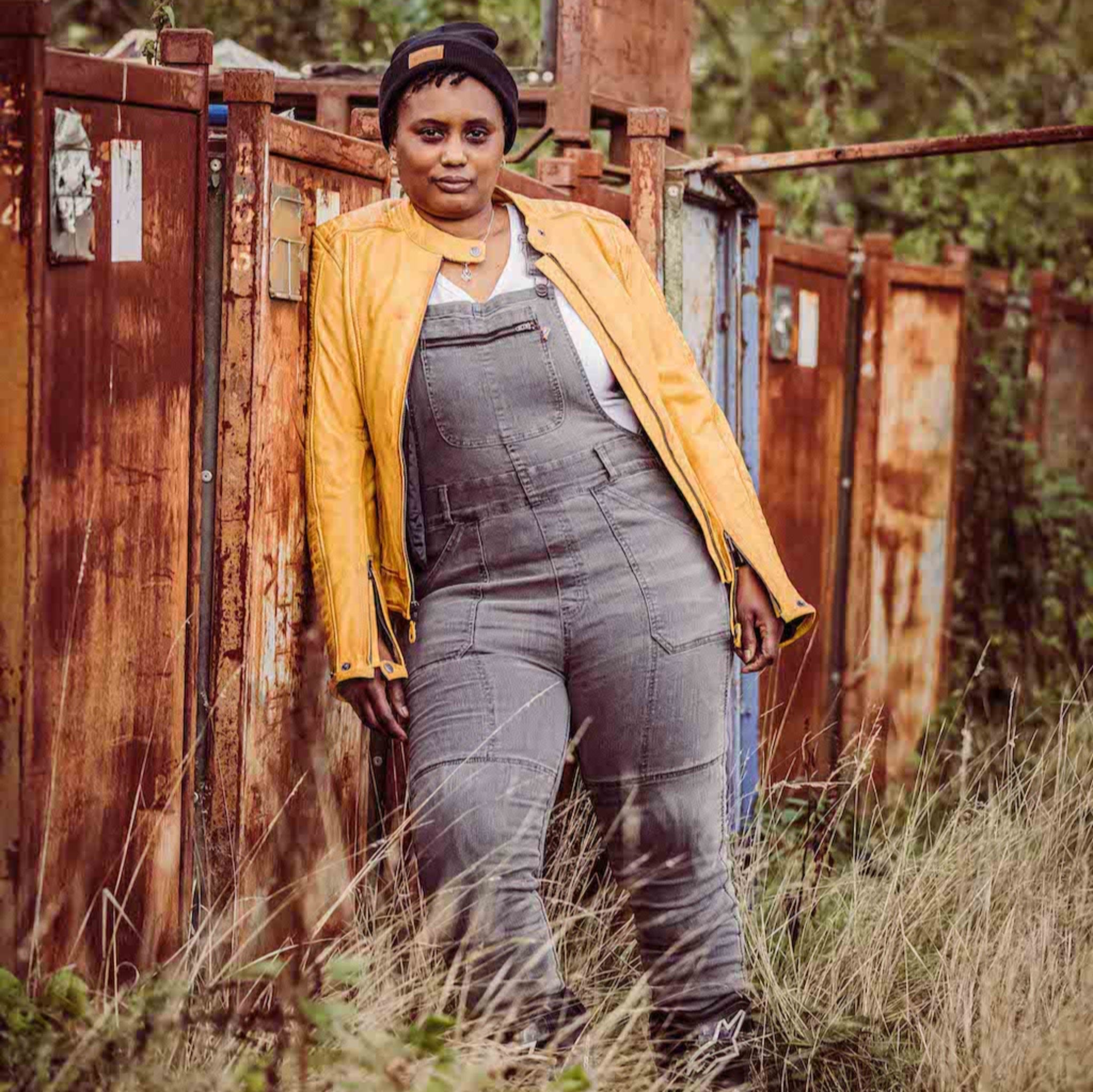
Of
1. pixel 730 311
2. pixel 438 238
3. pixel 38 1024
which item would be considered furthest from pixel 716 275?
pixel 38 1024

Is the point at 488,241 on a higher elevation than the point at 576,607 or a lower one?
higher

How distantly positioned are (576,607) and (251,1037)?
1.05 metres

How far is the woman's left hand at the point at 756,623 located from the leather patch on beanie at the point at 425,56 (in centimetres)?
130

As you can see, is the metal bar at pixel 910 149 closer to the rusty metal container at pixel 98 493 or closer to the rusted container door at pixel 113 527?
the rusty metal container at pixel 98 493

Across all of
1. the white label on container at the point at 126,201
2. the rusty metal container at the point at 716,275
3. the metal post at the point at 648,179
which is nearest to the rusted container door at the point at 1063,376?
the rusty metal container at the point at 716,275

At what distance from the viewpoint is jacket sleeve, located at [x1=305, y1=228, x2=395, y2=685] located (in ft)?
10.8

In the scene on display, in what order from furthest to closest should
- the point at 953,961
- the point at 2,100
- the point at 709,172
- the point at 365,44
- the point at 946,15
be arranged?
the point at 946,15, the point at 365,44, the point at 709,172, the point at 953,961, the point at 2,100

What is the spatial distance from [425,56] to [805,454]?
3805 millimetres

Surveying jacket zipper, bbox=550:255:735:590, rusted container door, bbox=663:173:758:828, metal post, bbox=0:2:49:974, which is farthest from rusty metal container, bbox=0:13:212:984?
rusted container door, bbox=663:173:758:828

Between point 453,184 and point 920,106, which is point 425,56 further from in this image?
point 920,106

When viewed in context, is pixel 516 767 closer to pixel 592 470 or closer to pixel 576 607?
pixel 576 607

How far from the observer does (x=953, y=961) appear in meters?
3.92

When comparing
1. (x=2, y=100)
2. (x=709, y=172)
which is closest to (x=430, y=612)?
(x=2, y=100)

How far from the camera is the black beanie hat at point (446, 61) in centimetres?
333
